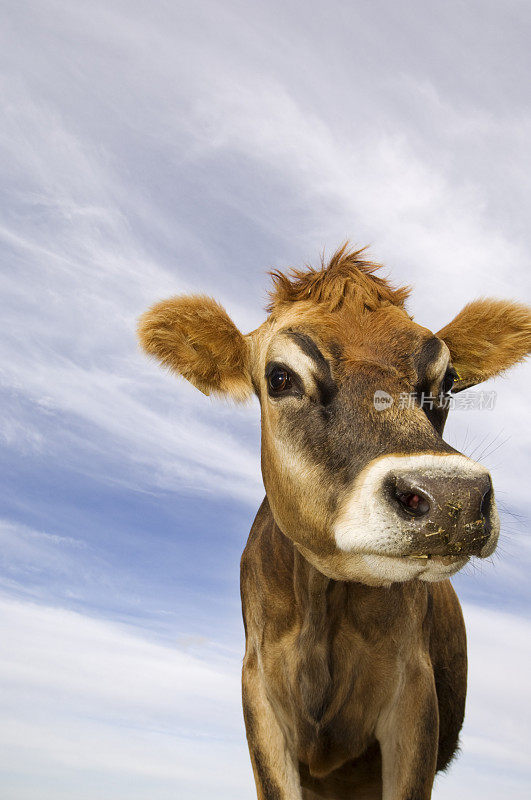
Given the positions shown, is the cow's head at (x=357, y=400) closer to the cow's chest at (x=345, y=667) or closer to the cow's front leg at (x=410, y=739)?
the cow's chest at (x=345, y=667)

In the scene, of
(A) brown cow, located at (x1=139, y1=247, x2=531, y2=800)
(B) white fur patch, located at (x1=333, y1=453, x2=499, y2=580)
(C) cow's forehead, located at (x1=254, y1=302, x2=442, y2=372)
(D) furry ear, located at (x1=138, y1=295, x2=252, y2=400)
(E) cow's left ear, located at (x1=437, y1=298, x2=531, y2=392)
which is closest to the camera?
(B) white fur patch, located at (x1=333, y1=453, x2=499, y2=580)

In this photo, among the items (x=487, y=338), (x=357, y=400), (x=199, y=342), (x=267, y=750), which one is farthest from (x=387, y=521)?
(x=487, y=338)

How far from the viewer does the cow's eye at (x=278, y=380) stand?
4.94 meters

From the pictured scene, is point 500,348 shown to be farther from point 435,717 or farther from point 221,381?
point 435,717

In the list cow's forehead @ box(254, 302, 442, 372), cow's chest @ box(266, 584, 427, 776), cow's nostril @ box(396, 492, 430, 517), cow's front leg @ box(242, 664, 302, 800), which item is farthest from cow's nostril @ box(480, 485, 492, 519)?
cow's front leg @ box(242, 664, 302, 800)

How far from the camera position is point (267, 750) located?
17.4 ft

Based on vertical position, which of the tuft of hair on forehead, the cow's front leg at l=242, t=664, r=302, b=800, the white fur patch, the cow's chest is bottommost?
the cow's front leg at l=242, t=664, r=302, b=800

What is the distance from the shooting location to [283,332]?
5.11 metres

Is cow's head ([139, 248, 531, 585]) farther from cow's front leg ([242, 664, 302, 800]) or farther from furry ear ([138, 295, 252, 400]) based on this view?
cow's front leg ([242, 664, 302, 800])

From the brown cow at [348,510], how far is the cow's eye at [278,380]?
0.05 ft

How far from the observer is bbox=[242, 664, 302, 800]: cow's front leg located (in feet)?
17.1

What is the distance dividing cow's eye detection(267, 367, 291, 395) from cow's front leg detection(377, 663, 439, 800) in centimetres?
225

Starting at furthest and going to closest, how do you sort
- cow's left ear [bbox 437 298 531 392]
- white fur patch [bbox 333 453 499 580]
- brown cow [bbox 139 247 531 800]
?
cow's left ear [bbox 437 298 531 392] < brown cow [bbox 139 247 531 800] < white fur patch [bbox 333 453 499 580]

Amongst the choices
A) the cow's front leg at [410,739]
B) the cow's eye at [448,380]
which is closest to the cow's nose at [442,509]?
the cow's eye at [448,380]
